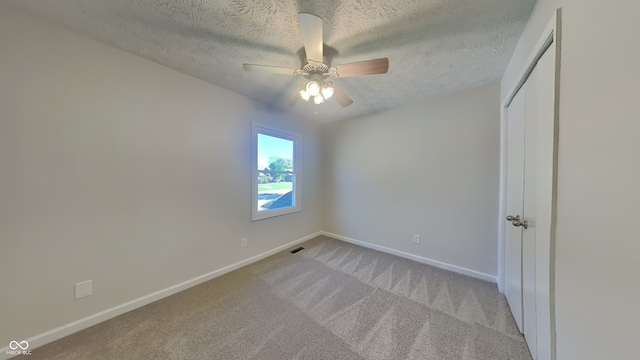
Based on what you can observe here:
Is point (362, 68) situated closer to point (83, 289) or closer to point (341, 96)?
point (341, 96)

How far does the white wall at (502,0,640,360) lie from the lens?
56cm

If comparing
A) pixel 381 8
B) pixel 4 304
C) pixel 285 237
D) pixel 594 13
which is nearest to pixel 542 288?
pixel 594 13

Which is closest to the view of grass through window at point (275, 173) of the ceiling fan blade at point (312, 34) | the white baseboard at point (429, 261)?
the white baseboard at point (429, 261)

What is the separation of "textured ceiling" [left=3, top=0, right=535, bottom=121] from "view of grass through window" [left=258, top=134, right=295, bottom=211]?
1.07 meters

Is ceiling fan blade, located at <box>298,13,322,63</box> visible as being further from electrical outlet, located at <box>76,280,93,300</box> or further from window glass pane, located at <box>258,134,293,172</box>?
electrical outlet, located at <box>76,280,93,300</box>

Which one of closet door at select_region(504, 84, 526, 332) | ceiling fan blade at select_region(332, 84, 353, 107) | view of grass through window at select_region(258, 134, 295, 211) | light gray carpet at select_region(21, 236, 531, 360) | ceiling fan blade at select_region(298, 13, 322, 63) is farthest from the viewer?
view of grass through window at select_region(258, 134, 295, 211)

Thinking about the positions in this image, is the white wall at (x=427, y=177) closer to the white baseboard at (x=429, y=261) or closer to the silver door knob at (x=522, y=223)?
the white baseboard at (x=429, y=261)

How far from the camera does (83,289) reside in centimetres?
158

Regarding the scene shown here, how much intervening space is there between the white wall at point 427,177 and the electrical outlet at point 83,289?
3053 mm

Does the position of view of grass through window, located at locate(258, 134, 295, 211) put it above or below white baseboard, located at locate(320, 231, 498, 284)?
above

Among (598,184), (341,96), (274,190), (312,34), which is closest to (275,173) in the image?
(274,190)

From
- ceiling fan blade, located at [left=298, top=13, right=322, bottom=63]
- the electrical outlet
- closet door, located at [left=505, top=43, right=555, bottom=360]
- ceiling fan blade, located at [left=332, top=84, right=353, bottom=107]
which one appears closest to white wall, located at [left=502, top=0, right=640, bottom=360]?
closet door, located at [left=505, top=43, right=555, bottom=360]

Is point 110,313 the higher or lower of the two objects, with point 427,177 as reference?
lower

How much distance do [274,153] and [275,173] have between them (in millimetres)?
317
